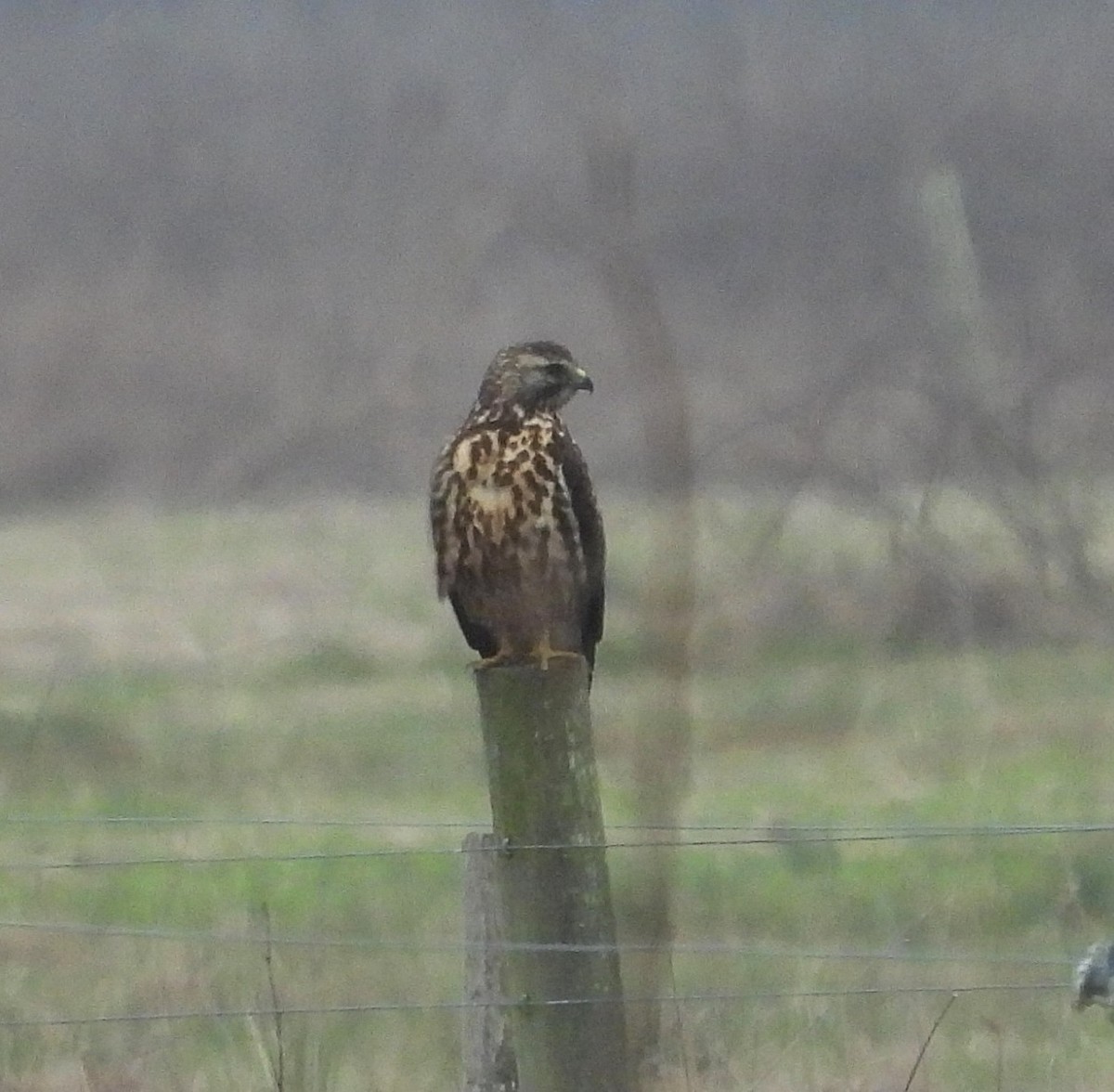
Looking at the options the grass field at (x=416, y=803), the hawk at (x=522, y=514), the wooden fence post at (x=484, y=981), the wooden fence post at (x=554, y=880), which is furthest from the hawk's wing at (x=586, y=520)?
the wooden fence post at (x=554, y=880)

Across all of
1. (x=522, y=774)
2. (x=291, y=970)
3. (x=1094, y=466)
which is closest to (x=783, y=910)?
(x=291, y=970)

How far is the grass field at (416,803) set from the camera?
4.58 m

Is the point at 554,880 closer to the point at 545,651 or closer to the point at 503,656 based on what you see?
the point at 545,651

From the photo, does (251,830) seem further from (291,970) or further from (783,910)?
(291,970)

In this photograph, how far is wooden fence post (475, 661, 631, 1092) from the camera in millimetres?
2869

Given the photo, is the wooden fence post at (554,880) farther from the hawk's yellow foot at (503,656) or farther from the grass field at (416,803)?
the hawk's yellow foot at (503,656)

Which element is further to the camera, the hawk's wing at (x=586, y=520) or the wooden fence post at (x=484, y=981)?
the hawk's wing at (x=586, y=520)

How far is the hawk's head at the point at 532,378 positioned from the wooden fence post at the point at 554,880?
158 centimetres

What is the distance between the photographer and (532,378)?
448 cm

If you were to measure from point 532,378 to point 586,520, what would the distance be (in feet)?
0.98

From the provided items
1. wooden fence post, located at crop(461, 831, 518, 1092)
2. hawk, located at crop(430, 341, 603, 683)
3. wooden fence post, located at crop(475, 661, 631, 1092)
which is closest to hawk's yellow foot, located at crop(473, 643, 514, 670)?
hawk, located at crop(430, 341, 603, 683)

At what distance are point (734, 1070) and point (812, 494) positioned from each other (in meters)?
4.20

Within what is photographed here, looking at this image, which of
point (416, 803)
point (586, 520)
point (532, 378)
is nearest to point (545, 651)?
point (586, 520)

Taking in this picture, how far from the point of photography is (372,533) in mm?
10500
